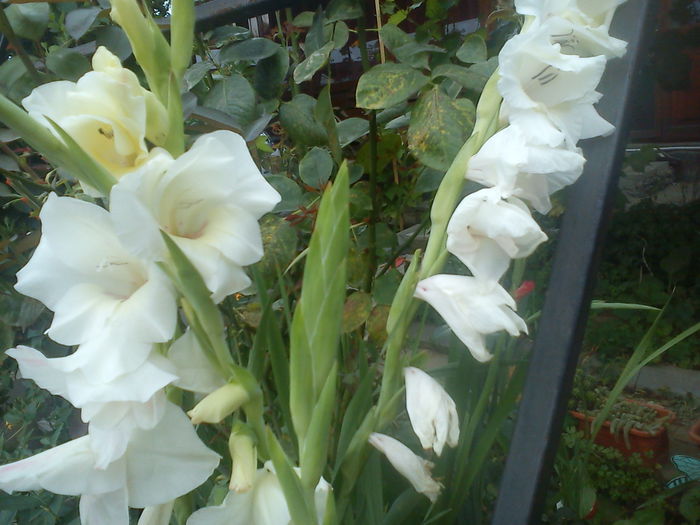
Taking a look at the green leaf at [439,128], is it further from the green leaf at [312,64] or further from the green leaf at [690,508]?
the green leaf at [690,508]

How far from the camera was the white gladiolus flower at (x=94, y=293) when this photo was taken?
364mm

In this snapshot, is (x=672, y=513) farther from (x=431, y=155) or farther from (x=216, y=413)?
(x=216, y=413)

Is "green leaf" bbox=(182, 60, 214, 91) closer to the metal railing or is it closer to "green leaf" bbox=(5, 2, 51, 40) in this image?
"green leaf" bbox=(5, 2, 51, 40)

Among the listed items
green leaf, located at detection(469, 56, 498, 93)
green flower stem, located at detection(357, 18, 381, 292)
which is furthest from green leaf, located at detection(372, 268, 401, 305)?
green leaf, located at detection(469, 56, 498, 93)

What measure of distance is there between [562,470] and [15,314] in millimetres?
888

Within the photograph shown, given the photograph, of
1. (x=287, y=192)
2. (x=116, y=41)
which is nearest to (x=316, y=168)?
(x=287, y=192)

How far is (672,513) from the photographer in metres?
1.73

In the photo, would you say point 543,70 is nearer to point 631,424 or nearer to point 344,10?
point 344,10

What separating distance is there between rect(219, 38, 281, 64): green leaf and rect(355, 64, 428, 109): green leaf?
0.61 ft

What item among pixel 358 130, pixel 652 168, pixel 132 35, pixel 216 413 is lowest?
pixel 652 168

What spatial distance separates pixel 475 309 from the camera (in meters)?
0.41

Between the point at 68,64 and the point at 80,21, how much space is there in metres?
0.06

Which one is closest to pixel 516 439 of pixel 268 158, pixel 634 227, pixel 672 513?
pixel 268 158

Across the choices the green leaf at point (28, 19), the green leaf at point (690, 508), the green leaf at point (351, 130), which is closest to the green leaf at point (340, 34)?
the green leaf at point (351, 130)
